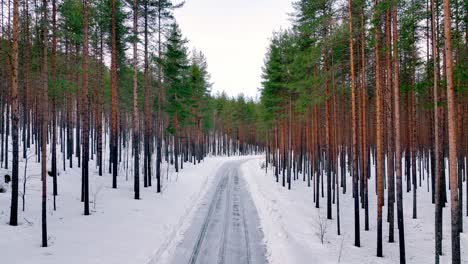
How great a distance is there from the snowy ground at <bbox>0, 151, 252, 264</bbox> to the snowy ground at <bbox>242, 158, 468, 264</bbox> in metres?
4.67

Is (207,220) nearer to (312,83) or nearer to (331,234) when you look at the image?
(331,234)

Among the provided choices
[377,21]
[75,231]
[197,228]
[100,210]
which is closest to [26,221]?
[75,231]

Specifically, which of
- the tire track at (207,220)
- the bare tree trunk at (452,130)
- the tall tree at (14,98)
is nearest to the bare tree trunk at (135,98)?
the tire track at (207,220)

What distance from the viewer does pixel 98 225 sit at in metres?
15.2

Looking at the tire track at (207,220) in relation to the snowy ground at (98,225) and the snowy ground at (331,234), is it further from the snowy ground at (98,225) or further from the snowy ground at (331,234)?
the snowy ground at (331,234)

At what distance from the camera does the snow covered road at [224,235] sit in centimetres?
1294

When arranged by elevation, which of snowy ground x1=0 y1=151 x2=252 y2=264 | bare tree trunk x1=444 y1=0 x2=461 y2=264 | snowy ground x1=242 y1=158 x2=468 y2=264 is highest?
bare tree trunk x1=444 y1=0 x2=461 y2=264

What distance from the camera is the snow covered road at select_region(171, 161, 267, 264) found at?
12.9m

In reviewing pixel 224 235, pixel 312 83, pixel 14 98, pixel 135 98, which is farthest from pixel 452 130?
pixel 135 98

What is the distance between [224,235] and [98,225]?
5815mm

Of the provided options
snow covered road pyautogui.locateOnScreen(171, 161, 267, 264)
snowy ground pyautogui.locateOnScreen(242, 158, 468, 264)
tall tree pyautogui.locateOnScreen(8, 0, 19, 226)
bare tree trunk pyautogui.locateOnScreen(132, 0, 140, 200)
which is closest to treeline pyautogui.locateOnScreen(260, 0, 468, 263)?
snowy ground pyautogui.locateOnScreen(242, 158, 468, 264)

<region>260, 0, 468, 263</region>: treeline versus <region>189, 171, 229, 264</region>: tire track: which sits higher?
<region>260, 0, 468, 263</region>: treeline

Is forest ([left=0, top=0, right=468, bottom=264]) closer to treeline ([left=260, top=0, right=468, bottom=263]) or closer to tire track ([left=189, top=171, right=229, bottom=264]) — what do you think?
treeline ([left=260, top=0, right=468, bottom=263])

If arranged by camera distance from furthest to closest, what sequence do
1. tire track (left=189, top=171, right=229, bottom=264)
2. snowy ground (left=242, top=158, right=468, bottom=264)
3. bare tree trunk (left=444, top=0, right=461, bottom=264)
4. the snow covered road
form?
snowy ground (left=242, top=158, right=468, bottom=264) < tire track (left=189, top=171, right=229, bottom=264) < the snow covered road < bare tree trunk (left=444, top=0, right=461, bottom=264)
